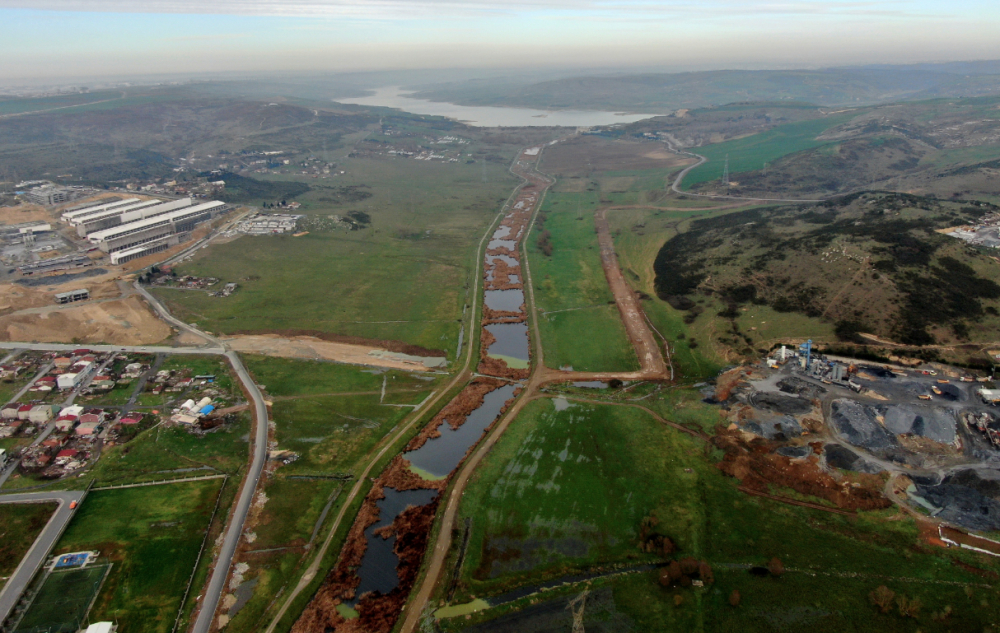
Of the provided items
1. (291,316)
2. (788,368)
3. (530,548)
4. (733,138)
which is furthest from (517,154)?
(530,548)

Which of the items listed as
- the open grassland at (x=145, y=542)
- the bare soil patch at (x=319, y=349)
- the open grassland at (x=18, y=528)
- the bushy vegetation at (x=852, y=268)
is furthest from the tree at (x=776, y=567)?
the open grassland at (x=18, y=528)

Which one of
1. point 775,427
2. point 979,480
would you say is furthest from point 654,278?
point 979,480

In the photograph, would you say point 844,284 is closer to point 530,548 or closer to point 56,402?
point 530,548

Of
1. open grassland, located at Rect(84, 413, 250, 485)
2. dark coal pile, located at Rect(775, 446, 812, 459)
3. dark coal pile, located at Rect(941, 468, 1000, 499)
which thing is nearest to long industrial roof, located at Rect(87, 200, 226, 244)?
open grassland, located at Rect(84, 413, 250, 485)

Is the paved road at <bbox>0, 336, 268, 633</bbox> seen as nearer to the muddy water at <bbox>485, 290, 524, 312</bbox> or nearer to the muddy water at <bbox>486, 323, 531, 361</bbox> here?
the muddy water at <bbox>486, 323, 531, 361</bbox>

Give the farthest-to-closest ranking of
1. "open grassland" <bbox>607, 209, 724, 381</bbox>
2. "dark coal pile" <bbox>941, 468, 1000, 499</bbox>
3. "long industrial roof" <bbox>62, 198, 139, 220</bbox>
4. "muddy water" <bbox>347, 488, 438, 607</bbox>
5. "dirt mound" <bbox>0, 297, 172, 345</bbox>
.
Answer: "long industrial roof" <bbox>62, 198, 139, 220</bbox>, "dirt mound" <bbox>0, 297, 172, 345</bbox>, "open grassland" <bbox>607, 209, 724, 381</bbox>, "dark coal pile" <bbox>941, 468, 1000, 499</bbox>, "muddy water" <bbox>347, 488, 438, 607</bbox>

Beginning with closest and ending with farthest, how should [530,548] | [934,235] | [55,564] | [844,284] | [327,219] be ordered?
[55,564] → [530,548] → [844,284] → [934,235] → [327,219]

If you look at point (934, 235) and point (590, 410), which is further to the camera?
point (934, 235)

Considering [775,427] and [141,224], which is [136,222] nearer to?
[141,224]
